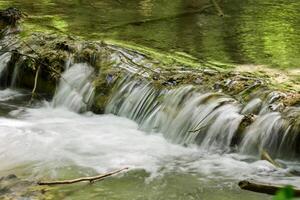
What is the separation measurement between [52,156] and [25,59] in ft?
9.89

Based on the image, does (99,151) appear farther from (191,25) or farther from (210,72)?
(191,25)

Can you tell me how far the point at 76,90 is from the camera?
7359 mm

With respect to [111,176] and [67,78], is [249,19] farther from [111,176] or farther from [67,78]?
[111,176]

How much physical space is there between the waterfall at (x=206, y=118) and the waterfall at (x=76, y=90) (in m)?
0.48

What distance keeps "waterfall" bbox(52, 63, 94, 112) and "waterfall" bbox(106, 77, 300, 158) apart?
475mm

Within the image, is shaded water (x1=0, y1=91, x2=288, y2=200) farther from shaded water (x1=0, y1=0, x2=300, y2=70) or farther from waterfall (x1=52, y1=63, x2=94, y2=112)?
shaded water (x1=0, y1=0, x2=300, y2=70)

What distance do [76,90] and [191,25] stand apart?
308 centimetres

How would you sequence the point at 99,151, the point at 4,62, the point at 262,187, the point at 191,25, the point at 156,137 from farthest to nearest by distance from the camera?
1. the point at 191,25
2. the point at 4,62
3. the point at 156,137
4. the point at 99,151
5. the point at 262,187

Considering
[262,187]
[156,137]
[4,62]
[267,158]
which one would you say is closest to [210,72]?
[156,137]

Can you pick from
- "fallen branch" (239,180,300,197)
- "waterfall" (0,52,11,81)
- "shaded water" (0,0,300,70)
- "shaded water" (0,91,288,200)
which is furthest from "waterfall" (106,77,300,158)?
"waterfall" (0,52,11,81)

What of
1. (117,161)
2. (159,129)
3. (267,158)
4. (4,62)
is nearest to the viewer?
(267,158)

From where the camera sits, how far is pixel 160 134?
19.8 feet

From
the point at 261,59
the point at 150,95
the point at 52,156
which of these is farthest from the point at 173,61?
the point at 52,156

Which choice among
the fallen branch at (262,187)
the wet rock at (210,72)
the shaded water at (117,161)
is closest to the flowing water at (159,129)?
the shaded water at (117,161)
